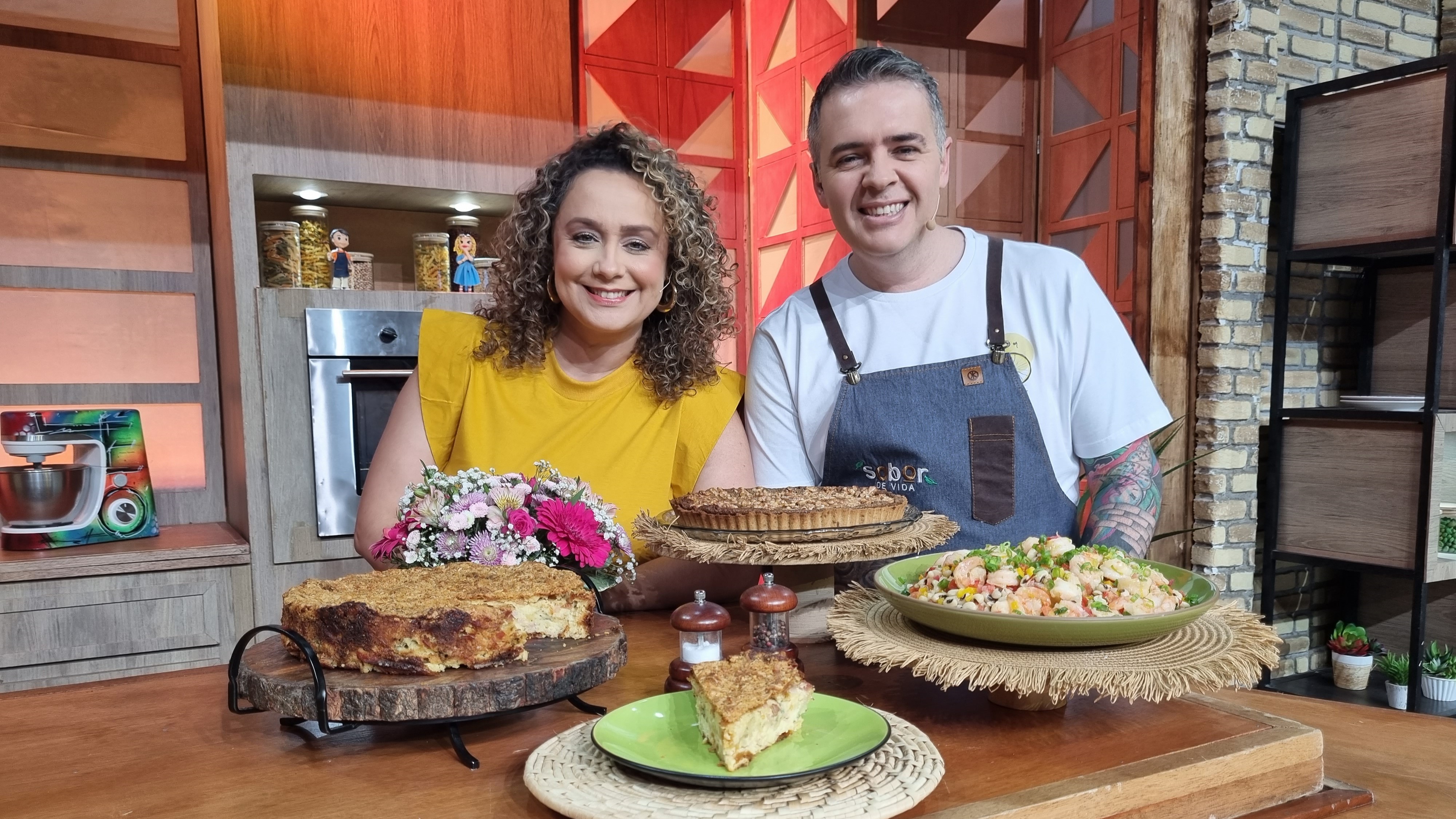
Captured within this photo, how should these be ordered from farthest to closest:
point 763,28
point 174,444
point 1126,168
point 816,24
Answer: point 763,28 < point 816,24 < point 1126,168 < point 174,444

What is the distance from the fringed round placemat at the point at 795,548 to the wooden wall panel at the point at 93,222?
120 inches

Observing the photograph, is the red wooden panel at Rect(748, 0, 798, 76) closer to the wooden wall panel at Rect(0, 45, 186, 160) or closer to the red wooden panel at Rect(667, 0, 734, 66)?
the red wooden panel at Rect(667, 0, 734, 66)

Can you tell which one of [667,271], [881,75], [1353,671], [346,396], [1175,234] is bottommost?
[1353,671]

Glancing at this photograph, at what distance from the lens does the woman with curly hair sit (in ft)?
6.88

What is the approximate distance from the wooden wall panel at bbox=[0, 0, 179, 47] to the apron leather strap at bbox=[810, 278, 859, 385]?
2.95m

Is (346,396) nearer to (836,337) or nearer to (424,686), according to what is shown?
(836,337)

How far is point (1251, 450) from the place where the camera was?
3.94m

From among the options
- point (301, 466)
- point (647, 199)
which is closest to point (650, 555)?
point (647, 199)

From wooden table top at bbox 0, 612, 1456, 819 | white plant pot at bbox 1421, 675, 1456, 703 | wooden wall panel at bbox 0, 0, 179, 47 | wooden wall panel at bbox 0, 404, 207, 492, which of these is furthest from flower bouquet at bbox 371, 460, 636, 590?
white plant pot at bbox 1421, 675, 1456, 703

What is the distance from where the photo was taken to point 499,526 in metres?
1.46

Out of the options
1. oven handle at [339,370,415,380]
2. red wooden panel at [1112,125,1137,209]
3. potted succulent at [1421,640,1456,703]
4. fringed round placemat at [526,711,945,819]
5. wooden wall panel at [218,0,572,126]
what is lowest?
potted succulent at [1421,640,1456,703]

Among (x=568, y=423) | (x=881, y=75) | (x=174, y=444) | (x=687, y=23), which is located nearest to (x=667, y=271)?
(x=568, y=423)

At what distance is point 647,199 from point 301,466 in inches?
71.5

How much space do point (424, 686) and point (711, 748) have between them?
327 mm
